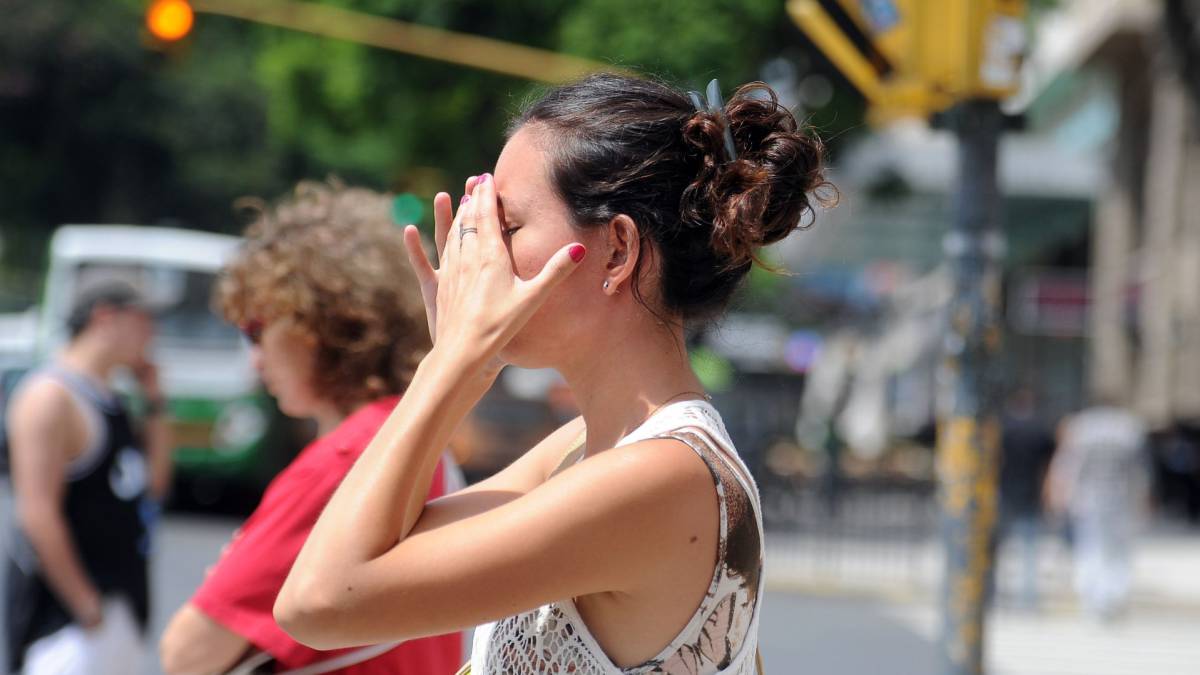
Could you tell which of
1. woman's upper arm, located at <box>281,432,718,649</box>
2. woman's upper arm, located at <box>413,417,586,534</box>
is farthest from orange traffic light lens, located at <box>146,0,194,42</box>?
woman's upper arm, located at <box>281,432,718,649</box>

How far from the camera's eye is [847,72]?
5.88 m

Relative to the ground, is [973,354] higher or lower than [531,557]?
higher

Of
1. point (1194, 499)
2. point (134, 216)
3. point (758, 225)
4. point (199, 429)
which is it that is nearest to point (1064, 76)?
point (1194, 499)

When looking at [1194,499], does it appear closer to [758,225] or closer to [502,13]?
[502,13]

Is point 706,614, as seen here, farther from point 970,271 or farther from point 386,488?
point 970,271

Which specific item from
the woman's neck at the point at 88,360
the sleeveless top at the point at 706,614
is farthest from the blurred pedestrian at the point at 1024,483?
the sleeveless top at the point at 706,614

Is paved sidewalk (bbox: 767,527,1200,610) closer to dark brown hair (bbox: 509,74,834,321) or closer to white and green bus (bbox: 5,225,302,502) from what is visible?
white and green bus (bbox: 5,225,302,502)

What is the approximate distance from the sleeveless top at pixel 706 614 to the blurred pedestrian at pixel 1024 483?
1133 cm

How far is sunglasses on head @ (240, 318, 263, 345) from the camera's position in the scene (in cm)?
298

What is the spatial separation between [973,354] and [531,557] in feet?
12.8

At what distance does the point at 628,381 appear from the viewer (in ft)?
6.02

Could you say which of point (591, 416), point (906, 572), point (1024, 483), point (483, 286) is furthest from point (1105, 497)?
point (483, 286)

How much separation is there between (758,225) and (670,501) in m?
0.39

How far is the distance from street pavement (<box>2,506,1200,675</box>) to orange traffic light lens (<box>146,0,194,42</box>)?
4438 millimetres
